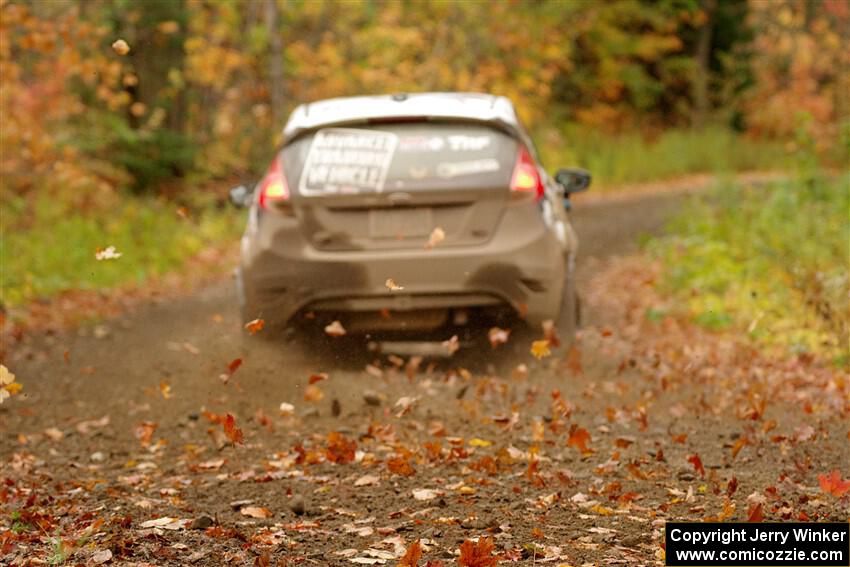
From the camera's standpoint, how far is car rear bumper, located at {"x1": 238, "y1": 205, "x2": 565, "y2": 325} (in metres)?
7.54

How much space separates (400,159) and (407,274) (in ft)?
2.53

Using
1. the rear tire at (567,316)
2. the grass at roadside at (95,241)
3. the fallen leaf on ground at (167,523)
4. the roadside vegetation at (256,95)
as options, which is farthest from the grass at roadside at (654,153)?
the fallen leaf on ground at (167,523)

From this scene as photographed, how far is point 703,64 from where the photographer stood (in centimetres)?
3781

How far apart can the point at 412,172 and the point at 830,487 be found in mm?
3578

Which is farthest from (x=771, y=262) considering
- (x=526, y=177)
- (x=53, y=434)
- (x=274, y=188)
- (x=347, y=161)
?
(x=53, y=434)

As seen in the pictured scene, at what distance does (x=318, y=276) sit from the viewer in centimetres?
762

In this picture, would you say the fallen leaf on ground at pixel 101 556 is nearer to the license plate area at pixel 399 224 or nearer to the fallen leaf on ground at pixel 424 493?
the fallen leaf on ground at pixel 424 493

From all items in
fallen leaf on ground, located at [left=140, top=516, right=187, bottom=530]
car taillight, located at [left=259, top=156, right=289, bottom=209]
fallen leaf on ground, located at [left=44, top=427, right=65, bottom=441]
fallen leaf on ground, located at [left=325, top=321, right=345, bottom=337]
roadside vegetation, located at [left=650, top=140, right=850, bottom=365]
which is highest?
car taillight, located at [left=259, top=156, right=289, bottom=209]

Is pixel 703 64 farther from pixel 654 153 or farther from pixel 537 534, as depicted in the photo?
pixel 537 534

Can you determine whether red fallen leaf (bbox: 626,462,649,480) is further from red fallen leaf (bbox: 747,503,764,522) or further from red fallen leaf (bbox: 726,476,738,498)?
red fallen leaf (bbox: 747,503,764,522)

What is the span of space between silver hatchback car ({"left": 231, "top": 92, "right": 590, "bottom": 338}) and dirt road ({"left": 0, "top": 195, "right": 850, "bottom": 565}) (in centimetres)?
53

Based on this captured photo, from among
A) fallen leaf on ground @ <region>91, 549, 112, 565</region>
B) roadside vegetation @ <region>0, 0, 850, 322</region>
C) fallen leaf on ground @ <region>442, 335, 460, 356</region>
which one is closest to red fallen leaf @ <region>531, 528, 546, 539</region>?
fallen leaf on ground @ <region>91, 549, 112, 565</region>

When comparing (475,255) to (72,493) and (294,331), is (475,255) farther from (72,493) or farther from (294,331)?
(72,493)

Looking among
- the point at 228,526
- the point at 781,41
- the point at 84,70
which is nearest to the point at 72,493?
the point at 228,526
